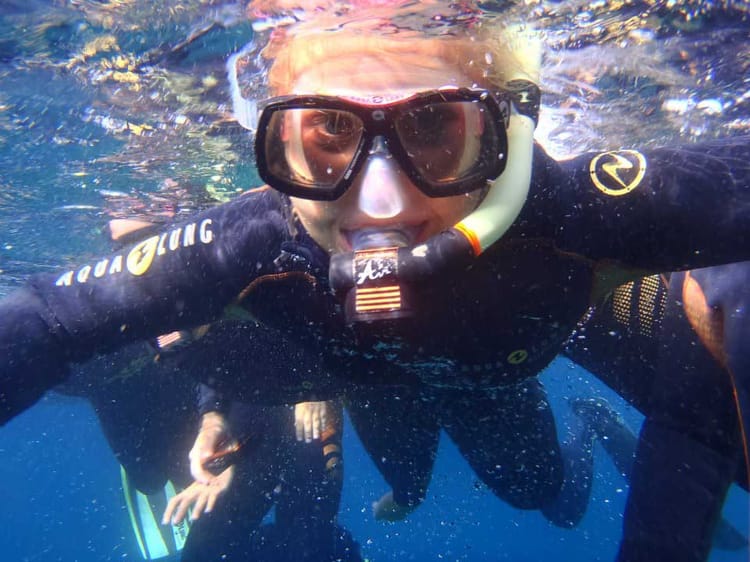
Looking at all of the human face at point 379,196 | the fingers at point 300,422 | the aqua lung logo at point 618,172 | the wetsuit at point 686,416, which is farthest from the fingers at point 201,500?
the aqua lung logo at point 618,172

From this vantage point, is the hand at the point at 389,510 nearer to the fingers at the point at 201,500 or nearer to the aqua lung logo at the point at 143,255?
the fingers at the point at 201,500

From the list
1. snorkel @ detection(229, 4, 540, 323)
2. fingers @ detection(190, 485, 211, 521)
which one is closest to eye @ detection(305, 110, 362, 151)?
snorkel @ detection(229, 4, 540, 323)

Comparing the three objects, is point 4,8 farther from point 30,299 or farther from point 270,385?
point 270,385

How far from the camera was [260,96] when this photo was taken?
4945mm

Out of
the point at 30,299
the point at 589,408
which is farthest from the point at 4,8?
the point at 589,408

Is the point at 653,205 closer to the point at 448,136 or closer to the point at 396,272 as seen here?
the point at 448,136

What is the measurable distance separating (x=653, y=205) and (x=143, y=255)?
307cm

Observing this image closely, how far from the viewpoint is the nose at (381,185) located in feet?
8.21

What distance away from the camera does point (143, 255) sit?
10.8ft

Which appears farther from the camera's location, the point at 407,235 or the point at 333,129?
the point at 333,129

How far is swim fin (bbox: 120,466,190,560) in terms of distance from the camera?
1351 cm

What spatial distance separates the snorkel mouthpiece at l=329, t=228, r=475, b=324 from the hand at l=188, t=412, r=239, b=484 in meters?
4.54

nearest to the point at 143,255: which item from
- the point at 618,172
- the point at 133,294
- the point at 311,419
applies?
the point at 133,294

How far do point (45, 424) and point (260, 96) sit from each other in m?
53.4
